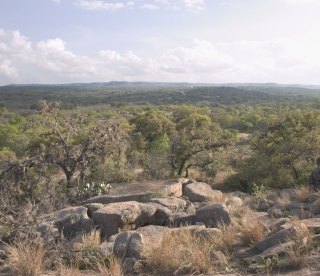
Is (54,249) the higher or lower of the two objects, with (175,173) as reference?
higher

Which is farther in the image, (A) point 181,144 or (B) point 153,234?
(A) point 181,144

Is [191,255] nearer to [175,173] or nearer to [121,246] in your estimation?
[121,246]

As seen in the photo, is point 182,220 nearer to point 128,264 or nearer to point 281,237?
point 281,237

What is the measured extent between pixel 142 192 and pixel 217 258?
653cm

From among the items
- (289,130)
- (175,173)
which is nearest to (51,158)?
(175,173)

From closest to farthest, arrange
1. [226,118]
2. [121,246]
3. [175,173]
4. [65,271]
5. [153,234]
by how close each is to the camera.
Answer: [65,271], [121,246], [153,234], [175,173], [226,118]

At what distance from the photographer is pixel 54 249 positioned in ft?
23.2

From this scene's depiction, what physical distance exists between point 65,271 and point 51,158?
419 inches

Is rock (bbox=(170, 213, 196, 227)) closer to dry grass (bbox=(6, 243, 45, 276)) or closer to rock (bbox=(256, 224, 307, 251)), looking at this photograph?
rock (bbox=(256, 224, 307, 251))

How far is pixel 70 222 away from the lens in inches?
369

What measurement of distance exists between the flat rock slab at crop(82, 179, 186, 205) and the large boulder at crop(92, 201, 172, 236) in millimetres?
2350

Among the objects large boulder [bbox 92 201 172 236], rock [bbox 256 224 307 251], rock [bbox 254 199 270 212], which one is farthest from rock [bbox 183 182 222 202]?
rock [bbox 256 224 307 251]

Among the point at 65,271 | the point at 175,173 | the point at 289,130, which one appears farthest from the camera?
the point at 175,173

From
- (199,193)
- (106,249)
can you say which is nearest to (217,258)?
(106,249)
